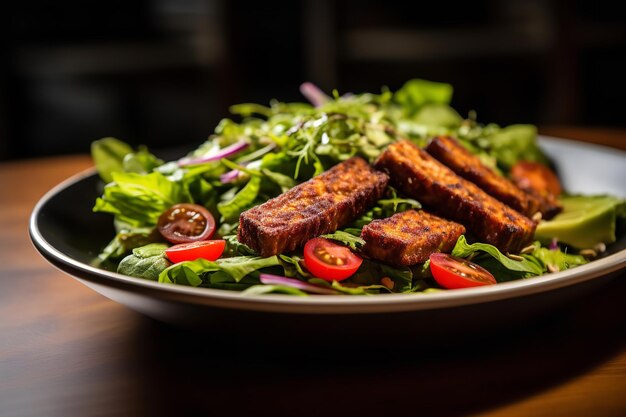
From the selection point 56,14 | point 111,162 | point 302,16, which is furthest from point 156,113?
point 111,162

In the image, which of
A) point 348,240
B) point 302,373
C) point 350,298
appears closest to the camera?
point 350,298

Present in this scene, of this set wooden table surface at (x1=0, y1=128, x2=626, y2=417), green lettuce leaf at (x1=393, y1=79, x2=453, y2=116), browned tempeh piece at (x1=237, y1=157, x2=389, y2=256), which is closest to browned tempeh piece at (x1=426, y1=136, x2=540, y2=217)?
browned tempeh piece at (x1=237, y1=157, x2=389, y2=256)

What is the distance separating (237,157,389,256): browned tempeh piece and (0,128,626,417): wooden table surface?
0.27 metres

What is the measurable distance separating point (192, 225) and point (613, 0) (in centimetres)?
463

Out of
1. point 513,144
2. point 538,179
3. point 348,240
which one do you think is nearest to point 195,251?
point 348,240

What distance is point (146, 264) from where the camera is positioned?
1711 mm

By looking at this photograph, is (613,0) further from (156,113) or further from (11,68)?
(11,68)

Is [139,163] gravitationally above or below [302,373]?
above

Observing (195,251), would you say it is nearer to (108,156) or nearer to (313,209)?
(313,209)

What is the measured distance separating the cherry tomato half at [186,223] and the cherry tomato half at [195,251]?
0.14m

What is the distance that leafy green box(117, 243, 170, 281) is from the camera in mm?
1684

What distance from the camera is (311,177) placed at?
206 centimetres

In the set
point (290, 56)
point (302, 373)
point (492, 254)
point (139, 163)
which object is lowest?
point (302, 373)

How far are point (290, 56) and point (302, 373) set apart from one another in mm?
4738
